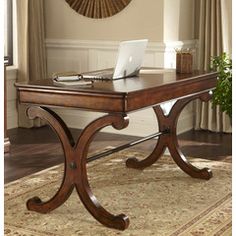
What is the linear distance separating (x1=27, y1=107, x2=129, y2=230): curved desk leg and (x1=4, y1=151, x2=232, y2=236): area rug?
0.22ft

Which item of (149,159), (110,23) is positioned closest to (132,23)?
(110,23)

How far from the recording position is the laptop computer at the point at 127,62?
3055mm

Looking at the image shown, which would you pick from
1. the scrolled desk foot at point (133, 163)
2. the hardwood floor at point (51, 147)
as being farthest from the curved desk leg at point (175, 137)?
the hardwood floor at point (51, 147)

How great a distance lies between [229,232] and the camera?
9.08 feet

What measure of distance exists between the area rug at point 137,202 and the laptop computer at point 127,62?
830 mm

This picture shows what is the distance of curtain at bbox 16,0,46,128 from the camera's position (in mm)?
5770

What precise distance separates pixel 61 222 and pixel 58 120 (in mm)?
601

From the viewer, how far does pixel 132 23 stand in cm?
547

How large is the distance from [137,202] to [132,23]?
8.89 ft

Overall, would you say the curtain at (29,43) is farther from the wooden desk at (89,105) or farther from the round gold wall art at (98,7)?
the wooden desk at (89,105)

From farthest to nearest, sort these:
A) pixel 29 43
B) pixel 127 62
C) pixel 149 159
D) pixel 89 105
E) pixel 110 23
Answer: pixel 29 43, pixel 110 23, pixel 149 159, pixel 127 62, pixel 89 105

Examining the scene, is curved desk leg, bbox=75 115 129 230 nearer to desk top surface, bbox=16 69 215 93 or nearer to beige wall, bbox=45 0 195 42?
desk top surface, bbox=16 69 215 93

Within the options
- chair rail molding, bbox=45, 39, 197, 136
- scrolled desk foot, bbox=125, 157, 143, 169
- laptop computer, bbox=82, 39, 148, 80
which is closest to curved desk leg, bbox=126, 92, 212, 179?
scrolled desk foot, bbox=125, 157, 143, 169

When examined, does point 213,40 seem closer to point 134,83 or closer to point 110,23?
point 110,23
